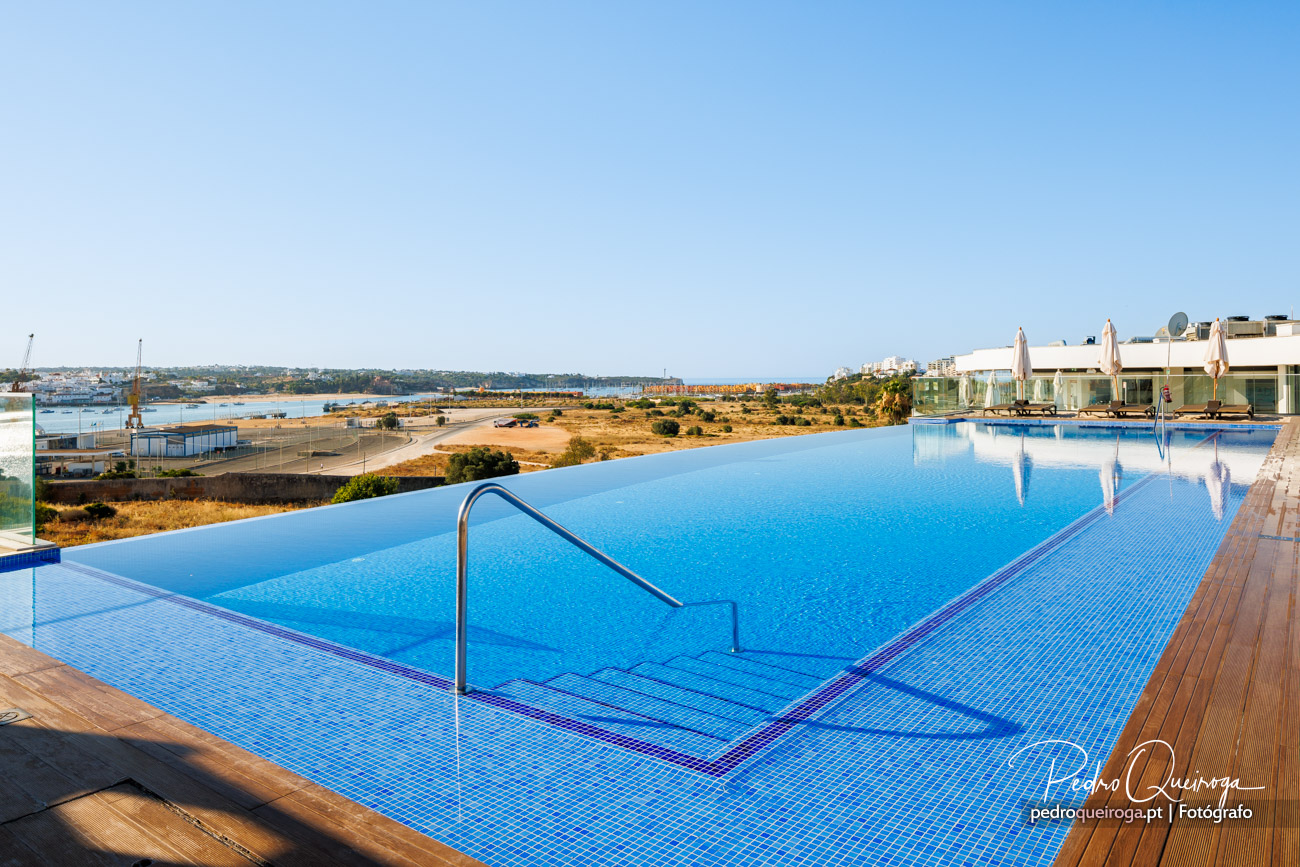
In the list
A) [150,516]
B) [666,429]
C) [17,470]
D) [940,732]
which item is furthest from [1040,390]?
[150,516]

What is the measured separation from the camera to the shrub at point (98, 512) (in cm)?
1727

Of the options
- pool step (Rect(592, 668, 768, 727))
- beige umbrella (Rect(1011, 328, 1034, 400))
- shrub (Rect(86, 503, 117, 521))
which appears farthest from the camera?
beige umbrella (Rect(1011, 328, 1034, 400))

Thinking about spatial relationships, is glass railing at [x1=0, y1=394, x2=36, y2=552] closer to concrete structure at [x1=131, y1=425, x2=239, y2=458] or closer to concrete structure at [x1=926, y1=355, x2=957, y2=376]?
concrete structure at [x1=131, y1=425, x2=239, y2=458]

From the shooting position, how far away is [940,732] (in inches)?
117

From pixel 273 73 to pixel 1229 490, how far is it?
19.2m

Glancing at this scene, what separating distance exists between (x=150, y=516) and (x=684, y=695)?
2008 centimetres

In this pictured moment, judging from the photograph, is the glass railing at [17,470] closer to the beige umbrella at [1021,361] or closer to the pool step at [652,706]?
the pool step at [652,706]

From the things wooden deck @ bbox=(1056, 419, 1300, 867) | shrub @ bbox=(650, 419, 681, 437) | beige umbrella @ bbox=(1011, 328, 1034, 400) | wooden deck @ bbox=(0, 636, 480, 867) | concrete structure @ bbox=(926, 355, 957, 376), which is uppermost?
concrete structure @ bbox=(926, 355, 957, 376)

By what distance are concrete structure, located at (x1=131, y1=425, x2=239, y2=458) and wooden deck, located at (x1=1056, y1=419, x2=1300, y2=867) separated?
38.8m

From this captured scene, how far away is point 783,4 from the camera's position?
16188 millimetres

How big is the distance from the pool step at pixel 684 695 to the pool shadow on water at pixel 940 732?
0.29m

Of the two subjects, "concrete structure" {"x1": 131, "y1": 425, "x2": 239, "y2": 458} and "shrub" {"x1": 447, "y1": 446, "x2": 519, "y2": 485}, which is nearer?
"shrub" {"x1": 447, "y1": 446, "x2": 519, "y2": 485}

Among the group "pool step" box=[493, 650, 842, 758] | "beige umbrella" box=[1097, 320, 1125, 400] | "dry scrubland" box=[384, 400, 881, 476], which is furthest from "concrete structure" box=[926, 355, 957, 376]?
"pool step" box=[493, 650, 842, 758]

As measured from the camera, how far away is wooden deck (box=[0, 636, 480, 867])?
1877 mm
